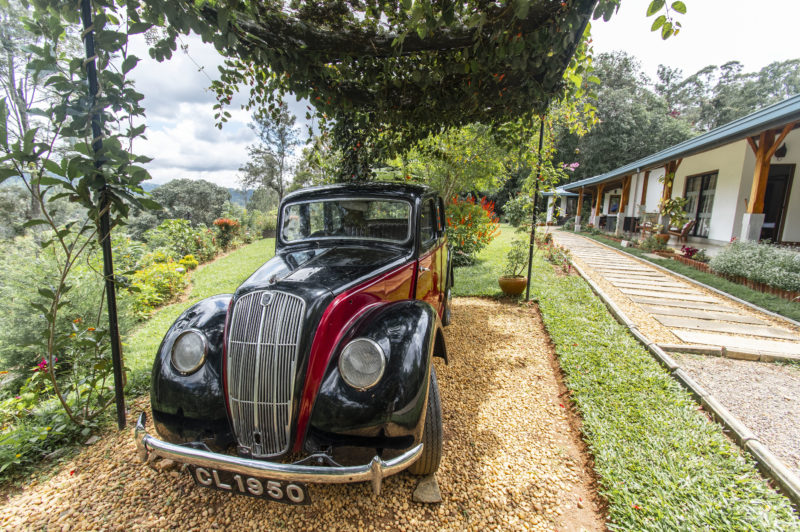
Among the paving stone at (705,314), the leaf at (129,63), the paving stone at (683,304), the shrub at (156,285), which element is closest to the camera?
the leaf at (129,63)

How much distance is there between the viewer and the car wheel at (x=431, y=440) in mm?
1946

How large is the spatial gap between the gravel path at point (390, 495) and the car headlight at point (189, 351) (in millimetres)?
797

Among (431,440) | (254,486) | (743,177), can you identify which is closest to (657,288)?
(743,177)

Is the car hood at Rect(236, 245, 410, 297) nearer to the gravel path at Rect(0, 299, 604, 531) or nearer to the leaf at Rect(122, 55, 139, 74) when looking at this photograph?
the gravel path at Rect(0, 299, 604, 531)

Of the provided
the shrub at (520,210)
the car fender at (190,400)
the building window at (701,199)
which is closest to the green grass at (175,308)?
the car fender at (190,400)

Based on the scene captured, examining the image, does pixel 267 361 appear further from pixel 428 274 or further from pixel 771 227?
pixel 771 227

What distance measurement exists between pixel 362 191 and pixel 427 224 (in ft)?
2.56

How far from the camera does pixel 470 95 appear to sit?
3529 mm

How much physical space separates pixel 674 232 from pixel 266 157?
2437 cm

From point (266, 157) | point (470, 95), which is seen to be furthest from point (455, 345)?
point (266, 157)

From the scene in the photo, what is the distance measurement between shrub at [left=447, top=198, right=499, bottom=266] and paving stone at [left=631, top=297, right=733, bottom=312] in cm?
377

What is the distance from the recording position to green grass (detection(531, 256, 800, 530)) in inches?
68.7

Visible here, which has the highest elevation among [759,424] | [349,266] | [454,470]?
[349,266]

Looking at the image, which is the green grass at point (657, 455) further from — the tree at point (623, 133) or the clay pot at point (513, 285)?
the tree at point (623, 133)
